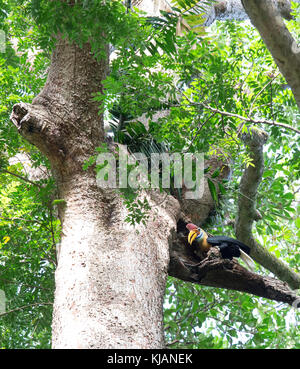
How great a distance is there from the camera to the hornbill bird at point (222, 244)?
11.8 ft

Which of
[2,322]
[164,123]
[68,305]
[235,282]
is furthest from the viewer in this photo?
[2,322]

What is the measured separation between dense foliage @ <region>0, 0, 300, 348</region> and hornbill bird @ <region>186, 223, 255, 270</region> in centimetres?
44

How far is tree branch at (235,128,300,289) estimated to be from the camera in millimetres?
4109

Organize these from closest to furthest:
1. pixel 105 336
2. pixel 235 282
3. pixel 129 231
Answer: pixel 105 336
pixel 129 231
pixel 235 282

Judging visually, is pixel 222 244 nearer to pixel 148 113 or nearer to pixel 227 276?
pixel 227 276

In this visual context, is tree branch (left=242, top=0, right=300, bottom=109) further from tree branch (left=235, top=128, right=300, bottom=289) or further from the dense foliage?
tree branch (left=235, top=128, right=300, bottom=289)

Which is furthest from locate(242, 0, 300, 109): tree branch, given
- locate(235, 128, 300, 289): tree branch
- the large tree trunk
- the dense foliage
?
locate(235, 128, 300, 289): tree branch

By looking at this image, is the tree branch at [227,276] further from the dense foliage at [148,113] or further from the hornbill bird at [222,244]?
the dense foliage at [148,113]

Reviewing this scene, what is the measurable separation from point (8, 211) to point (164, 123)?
1.53 metres

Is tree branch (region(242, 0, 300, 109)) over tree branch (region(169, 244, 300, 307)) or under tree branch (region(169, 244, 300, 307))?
over

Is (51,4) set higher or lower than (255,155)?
higher

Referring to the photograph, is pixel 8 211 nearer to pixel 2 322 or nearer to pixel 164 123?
pixel 2 322

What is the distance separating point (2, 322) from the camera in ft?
12.9
